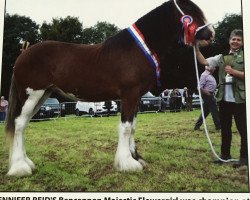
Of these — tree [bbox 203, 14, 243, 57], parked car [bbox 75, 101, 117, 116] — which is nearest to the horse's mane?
tree [bbox 203, 14, 243, 57]

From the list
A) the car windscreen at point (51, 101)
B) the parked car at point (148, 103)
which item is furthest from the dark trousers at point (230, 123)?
the car windscreen at point (51, 101)

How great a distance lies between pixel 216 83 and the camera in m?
3.22

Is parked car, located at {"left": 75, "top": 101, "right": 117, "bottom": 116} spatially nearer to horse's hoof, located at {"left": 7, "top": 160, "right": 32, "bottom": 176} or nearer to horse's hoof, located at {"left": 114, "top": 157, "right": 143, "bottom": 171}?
horse's hoof, located at {"left": 114, "top": 157, "right": 143, "bottom": 171}

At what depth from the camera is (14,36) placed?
3.54 m

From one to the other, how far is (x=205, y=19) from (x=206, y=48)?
0.35 metres

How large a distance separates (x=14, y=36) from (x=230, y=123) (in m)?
2.61

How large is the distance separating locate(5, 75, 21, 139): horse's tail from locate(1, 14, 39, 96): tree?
238 mm

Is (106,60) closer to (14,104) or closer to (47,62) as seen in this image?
(47,62)

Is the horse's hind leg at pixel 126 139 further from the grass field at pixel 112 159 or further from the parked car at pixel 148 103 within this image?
the parked car at pixel 148 103

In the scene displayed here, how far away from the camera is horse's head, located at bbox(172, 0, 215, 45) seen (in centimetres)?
299

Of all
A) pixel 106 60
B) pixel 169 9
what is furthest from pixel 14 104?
pixel 169 9

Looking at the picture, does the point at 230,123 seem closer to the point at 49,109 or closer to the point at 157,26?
the point at 157,26

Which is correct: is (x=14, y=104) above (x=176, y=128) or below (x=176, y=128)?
above

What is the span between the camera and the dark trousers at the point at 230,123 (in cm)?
298
